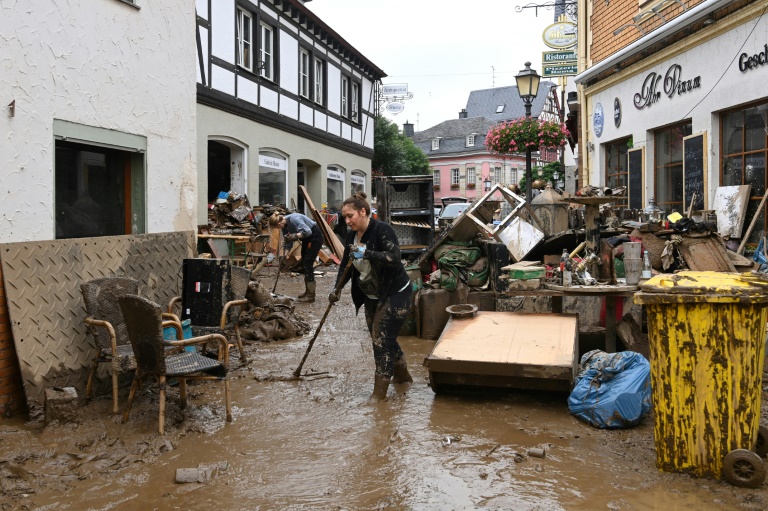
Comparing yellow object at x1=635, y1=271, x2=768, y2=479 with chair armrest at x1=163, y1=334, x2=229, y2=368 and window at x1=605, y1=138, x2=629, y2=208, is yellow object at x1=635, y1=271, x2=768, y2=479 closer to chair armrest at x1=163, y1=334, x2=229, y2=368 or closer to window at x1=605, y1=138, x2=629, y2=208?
chair armrest at x1=163, y1=334, x2=229, y2=368

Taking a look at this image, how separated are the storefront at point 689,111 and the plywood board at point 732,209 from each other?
8.5 inches

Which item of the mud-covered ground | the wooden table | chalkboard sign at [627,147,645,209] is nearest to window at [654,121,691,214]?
chalkboard sign at [627,147,645,209]

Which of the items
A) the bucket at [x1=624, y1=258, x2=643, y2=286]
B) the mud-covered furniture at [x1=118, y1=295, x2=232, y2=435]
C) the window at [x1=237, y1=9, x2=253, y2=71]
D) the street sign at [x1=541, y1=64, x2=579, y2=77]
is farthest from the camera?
the street sign at [x1=541, y1=64, x2=579, y2=77]

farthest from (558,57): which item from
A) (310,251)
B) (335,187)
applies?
(310,251)

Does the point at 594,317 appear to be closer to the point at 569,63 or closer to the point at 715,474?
the point at 715,474

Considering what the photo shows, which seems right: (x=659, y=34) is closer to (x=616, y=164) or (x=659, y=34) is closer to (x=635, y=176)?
(x=635, y=176)

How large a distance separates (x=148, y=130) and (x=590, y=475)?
5.11m

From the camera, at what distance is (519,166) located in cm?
5822

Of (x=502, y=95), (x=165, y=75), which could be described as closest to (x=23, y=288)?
(x=165, y=75)

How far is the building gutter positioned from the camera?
31.1ft

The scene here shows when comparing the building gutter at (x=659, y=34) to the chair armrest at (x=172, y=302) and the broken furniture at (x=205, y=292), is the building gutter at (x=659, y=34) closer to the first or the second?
the broken furniture at (x=205, y=292)

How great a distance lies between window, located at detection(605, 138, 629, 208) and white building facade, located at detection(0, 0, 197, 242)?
9.21 m

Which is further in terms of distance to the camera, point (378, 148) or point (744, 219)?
point (378, 148)

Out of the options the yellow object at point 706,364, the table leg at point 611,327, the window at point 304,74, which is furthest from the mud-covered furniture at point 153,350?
the window at point 304,74
